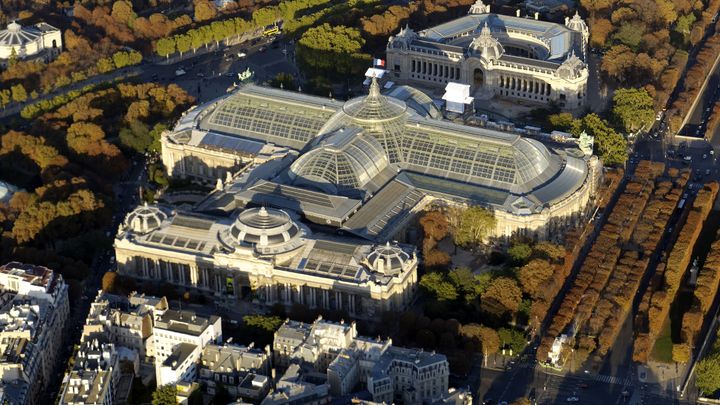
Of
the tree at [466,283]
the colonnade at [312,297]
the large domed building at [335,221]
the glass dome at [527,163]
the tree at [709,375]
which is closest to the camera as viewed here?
the tree at [709,375]

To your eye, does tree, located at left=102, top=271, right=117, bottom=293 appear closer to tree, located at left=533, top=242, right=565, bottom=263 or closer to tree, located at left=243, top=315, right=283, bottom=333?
tree, located at left=243, top=315, right=283, bottom=333

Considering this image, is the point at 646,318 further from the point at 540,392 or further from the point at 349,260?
the point at 349,260

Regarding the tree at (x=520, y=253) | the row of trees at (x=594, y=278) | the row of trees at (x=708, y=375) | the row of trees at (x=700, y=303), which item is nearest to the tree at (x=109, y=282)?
the tree at (x=520, y=253)

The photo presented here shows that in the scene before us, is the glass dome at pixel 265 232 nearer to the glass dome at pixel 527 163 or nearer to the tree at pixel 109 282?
the tree at pixel 109 282

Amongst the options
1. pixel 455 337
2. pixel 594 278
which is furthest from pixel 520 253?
pixel 455 337

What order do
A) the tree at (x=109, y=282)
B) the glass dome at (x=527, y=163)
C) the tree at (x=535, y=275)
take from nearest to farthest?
1. the tree at (x=535, y=275)
2. the tree at (x=109, y=282)
3. the glass dome at (x=527, y=163)

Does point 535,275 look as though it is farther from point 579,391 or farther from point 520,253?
point 579,391

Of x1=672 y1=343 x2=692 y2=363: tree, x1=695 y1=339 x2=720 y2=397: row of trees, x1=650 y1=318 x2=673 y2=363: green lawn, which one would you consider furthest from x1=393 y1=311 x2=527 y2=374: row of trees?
x1=695 y1=339 x2=720 y2=397: row of trees
